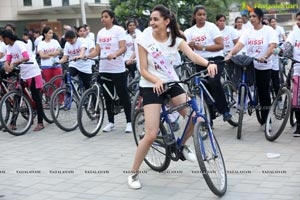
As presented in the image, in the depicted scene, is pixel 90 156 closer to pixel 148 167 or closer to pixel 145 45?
pixel 148 167

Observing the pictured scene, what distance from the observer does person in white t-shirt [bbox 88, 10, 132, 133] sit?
747 centimetres

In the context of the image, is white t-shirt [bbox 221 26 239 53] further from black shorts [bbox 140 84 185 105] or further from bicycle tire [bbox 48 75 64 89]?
black shorts [bbox 140 84 185 105]

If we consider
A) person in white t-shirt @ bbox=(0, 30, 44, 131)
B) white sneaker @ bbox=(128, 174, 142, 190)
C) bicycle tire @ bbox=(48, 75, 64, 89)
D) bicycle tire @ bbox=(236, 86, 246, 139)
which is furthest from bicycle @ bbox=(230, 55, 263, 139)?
bicycle tire @ bbox=(48, 75, 64, 89)

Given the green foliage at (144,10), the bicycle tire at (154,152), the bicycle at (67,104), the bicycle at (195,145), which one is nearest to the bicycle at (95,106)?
the bicycle at (67,104)

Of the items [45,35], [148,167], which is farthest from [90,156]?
[45,35]

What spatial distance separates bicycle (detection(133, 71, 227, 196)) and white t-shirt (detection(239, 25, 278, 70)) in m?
1.76

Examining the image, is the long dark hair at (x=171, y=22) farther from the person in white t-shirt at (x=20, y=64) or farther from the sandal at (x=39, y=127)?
the sandal at (x=39, y=127)

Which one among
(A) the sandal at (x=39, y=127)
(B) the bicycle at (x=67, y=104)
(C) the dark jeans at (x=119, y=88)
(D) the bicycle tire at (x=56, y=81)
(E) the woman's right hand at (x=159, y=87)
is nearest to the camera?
(E) the woman's right hand at (x=159, y=87)

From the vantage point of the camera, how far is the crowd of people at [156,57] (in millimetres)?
4883

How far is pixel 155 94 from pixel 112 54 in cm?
264

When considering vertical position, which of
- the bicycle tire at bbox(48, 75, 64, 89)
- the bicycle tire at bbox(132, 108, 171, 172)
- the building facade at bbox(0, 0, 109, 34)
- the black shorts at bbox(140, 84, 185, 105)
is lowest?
the bicycle tire at bbox(132, 108, 171, 172)

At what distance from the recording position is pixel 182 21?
13938 mm

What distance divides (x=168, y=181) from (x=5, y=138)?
376cm

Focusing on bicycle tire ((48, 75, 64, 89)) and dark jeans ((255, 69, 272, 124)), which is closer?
A: dark jeans ((255, 69, 272, 124))
